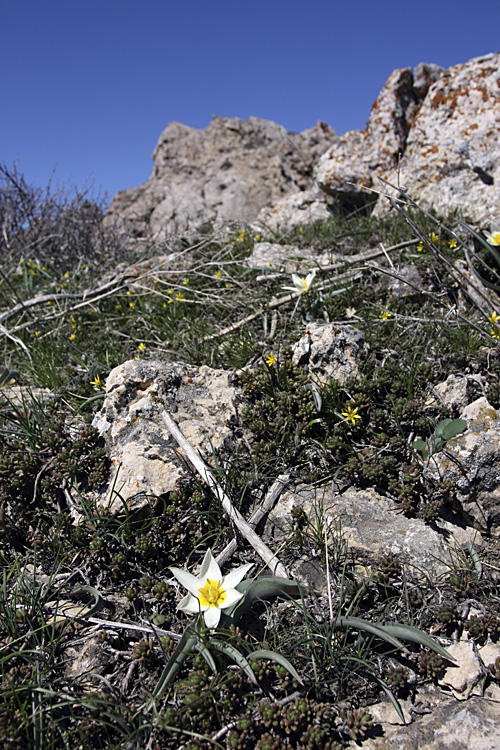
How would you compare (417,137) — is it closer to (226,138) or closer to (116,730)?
(226,138)

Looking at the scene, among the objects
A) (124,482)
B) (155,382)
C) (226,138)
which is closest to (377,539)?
(124,482)

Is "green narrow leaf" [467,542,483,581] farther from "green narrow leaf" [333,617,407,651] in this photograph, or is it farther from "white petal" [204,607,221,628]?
"white petal" [204,607,221,628]

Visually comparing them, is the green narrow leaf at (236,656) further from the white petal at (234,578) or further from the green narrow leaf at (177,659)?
the white petal at (234,578)

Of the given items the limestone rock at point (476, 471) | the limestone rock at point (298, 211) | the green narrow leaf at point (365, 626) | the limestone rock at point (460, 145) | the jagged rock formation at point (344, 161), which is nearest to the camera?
the green narrow leaf at point (365, 626)

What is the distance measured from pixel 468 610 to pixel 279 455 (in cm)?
115

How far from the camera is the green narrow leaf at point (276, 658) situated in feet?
5.47

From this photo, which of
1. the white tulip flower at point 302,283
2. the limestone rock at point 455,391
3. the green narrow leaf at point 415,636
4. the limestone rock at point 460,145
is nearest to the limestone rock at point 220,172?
the limestone rock at point 460,145

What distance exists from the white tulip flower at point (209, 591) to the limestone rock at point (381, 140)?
4866 mm

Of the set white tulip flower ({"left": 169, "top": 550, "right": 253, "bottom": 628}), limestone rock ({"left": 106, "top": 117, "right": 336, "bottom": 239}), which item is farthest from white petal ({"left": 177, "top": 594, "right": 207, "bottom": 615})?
limestone rock ({"left": 106, "top": 117, "right": 336, "bottom": 239})

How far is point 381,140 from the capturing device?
18.6 feet

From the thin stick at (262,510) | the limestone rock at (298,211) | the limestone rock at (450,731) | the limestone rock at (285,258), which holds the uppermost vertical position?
Result: the limestone rock at (298,211)

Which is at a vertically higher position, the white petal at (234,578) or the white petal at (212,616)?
the white petal at (234,578)

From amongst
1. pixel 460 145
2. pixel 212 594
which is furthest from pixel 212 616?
pixel 460 145

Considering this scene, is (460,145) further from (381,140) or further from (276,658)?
(276,658)
